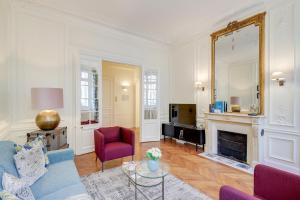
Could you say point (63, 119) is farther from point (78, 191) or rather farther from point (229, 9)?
point (229, 9)

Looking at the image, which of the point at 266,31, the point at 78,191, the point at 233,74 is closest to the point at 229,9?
the point at 266,31

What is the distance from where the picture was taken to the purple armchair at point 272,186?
1325 mm

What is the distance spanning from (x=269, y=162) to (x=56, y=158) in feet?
12.8

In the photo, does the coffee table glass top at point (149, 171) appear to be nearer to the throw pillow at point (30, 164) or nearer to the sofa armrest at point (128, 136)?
the sofa armrest at point (128, 136)

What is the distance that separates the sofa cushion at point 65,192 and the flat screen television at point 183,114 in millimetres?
3554

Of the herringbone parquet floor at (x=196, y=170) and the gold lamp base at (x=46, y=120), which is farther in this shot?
the gold lamp base at (x=46, y=120)

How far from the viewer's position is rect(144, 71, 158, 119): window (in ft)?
17.0

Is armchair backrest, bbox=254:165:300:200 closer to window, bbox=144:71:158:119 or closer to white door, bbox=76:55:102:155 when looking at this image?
white door, bbox=76:55:102:155

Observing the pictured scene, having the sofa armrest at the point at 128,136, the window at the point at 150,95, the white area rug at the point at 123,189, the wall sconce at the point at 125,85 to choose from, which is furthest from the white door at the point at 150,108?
the wall sconce at the point at 125,85

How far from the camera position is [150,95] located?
525 cm

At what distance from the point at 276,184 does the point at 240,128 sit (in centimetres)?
213

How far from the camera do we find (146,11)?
3.54m

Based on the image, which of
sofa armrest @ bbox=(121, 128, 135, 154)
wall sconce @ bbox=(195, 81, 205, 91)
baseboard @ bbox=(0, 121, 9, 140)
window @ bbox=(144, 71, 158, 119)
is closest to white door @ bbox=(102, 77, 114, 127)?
window @ bbox=(144, 71, 158, 119)

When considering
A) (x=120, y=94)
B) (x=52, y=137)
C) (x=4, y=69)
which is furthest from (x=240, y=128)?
(x=120, y=94)
